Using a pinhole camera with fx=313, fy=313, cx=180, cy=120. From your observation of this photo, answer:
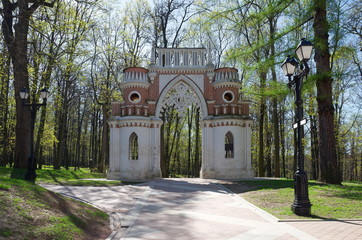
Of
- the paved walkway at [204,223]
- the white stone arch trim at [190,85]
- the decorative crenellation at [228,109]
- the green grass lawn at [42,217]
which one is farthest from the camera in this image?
the white stone arch trim at [190,85]

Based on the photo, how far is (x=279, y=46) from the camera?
12.7 metres

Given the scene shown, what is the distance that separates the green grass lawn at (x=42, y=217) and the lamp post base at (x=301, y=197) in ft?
14.8

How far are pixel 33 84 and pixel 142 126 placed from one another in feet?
22.8

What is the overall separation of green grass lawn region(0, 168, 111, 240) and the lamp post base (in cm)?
450

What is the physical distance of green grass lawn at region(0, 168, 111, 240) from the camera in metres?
5.19

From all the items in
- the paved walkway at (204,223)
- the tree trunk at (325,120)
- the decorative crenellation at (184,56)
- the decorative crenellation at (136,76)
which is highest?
the decorative crenellation at (184,56)

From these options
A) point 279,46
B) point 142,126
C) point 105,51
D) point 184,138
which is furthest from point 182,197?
point 184,138

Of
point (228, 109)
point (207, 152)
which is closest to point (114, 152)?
point (207, 152)

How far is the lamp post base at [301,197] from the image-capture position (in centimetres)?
757

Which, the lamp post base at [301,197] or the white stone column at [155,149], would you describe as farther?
the white stone column at [155,149]

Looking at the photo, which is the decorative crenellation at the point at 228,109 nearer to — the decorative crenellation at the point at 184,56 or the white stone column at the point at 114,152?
the decorative crenellation at the point at 184,56

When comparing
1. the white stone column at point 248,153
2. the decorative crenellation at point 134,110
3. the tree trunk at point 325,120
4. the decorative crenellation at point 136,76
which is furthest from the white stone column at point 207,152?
the tree trunk at point 325,120

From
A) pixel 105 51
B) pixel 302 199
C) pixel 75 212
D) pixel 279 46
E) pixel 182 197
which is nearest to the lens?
pixel 75 212

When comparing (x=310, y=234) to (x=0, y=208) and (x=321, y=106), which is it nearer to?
(x=0, y=208)
